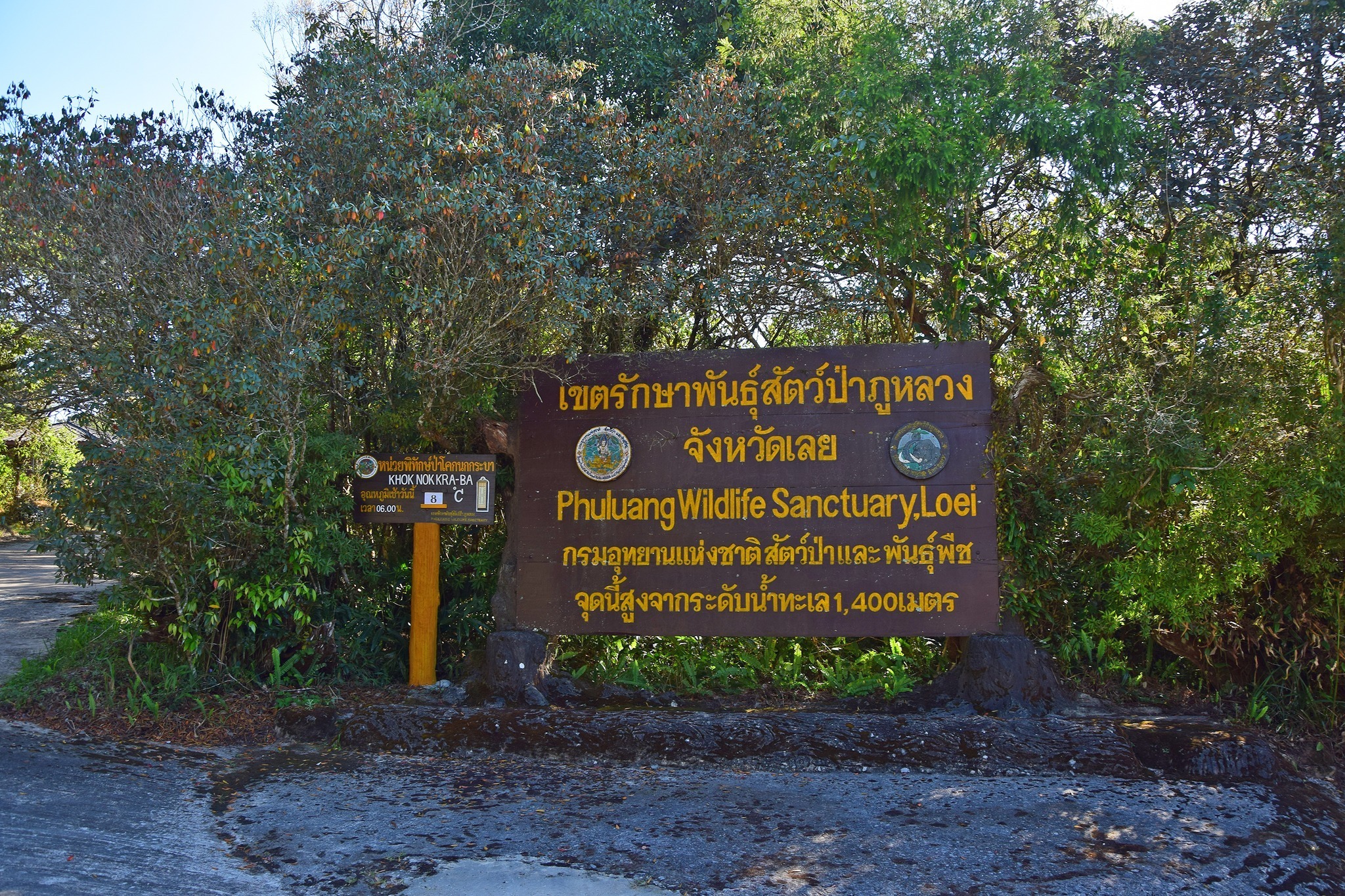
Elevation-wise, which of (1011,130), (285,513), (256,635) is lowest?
(256,635)

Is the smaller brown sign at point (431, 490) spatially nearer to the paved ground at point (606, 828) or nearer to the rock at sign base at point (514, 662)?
the rock at sign base at point (514, 662)

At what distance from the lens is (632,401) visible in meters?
6.80

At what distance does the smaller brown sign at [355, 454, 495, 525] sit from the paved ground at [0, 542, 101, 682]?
89.9 inches

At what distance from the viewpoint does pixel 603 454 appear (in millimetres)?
6742

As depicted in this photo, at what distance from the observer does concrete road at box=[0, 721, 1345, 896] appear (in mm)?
4047

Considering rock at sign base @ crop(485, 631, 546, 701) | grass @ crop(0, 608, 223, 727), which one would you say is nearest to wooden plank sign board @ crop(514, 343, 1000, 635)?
rock at sign base @ crop(485, 631, 546, 701)

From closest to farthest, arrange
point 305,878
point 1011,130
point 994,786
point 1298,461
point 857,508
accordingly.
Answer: point 305,878 < point 994,786 < point 1298,461 < point 857,508 < point 1011,130

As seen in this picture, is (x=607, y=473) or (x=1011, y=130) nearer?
(x=607, y=473)

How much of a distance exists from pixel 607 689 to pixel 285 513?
→ 2.57 m

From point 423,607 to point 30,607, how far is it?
6.59 m

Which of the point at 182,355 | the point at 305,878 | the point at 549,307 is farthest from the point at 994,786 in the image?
the point at 182,355

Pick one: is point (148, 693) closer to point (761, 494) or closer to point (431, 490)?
point (431, 490)

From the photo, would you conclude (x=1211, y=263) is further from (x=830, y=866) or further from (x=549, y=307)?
(x=830, y=866)

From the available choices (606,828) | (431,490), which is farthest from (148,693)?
(606,828)
